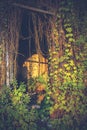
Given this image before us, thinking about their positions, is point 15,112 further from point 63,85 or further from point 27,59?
point 27,59

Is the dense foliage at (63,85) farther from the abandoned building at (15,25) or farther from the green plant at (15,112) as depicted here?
the abandoned building at (15,25)

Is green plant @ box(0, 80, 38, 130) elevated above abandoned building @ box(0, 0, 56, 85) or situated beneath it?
situated beneath

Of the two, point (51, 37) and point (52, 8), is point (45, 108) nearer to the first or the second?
point (51, 37)

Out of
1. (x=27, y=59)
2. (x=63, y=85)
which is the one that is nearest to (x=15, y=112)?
(x=63, y=85)

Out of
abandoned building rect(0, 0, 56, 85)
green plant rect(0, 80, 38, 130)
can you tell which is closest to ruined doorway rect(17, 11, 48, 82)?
abandoned building rect(0, 0, 56, 85)

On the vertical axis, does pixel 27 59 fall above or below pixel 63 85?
above

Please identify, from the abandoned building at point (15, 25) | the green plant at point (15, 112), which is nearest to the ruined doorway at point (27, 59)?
the abandoned building at point (15, 25)

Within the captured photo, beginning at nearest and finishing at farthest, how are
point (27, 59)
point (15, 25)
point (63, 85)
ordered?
point (63, 85) → point (15, 25) → point (27, 59)

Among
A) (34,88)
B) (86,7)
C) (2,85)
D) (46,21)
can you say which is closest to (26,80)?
(34,88)

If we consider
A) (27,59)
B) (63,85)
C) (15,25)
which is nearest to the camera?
(63,85)

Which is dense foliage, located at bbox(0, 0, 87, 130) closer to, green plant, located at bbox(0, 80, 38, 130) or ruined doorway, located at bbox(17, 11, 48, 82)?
green plant, located at bbox(0, 80, 38, 130)

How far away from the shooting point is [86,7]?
21.9 ft

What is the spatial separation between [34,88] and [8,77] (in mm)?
683

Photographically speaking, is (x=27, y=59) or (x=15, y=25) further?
(x=27, y=59)
